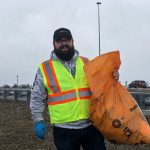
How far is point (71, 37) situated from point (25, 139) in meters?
5.91

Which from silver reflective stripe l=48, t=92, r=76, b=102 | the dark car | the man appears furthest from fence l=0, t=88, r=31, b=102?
the dark car

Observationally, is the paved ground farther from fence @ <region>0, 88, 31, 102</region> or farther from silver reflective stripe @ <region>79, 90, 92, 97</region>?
fence @ <region>0, 88, 31, 102</region>

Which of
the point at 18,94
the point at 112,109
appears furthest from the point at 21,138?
the point at 18,94

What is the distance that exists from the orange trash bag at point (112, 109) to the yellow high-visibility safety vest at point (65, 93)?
102 millimetres

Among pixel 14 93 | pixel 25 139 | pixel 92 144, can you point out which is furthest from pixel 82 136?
pixel 14 93

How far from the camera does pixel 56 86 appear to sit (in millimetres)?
6500

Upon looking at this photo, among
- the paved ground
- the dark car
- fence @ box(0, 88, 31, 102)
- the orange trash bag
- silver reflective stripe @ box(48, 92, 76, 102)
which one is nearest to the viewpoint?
the orange trash bag

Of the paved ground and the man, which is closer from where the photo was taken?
the man

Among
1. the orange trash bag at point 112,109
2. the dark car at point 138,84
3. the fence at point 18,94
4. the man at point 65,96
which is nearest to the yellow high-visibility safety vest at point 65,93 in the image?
the man at point 65,96

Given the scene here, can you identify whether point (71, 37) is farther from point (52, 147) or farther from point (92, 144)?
point (52, 147)

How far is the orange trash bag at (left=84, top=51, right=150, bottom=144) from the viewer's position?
6.34 m

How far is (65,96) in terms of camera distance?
21.2 ft

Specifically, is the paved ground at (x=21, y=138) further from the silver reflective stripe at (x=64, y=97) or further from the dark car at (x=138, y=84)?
the dark car at (x=138, y=84)

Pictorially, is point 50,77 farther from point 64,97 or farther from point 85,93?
point 85,93
